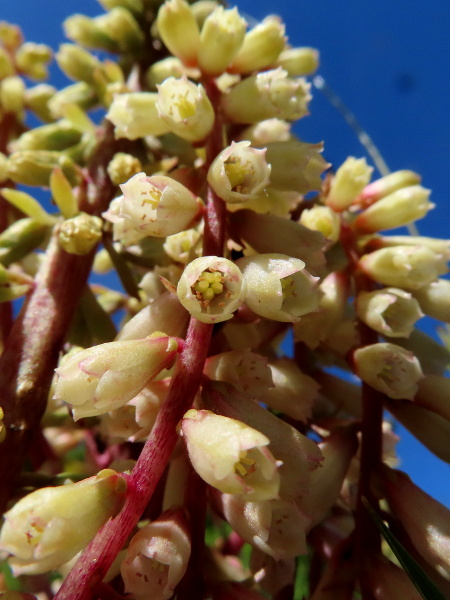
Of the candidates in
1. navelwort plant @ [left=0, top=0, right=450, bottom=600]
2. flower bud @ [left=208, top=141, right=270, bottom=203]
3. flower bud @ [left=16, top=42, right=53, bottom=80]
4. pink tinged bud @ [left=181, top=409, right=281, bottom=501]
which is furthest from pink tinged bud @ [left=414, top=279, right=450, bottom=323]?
flower bud @ [left=16, top=42, right=53, bottom=80]

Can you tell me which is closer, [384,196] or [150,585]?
[150,585]

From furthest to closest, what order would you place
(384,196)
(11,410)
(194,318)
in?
(384,196) < (11,410) < (194,318)

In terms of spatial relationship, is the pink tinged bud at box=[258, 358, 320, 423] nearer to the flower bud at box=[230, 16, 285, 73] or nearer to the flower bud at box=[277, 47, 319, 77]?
the flower bud at box=[230, 16, 285, 73]

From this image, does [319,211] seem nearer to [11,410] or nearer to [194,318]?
[194,318]

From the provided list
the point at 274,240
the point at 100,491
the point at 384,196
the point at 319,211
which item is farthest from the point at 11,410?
the point at 384,196

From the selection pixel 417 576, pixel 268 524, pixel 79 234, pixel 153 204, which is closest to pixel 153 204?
pixel 153 204

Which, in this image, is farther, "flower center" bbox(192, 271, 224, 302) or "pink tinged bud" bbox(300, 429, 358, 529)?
"pink tinged bud" bbox(300, 429, 358, 529)

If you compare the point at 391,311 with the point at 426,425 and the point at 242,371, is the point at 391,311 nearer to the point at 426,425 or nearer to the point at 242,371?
the point at 426,425
